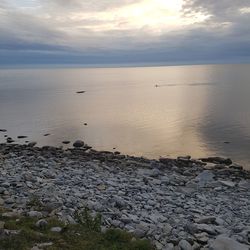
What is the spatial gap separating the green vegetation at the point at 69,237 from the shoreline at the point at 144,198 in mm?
816

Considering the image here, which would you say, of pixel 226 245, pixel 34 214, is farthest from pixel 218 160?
pixel 34 214

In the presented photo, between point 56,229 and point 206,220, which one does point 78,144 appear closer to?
point 206,220

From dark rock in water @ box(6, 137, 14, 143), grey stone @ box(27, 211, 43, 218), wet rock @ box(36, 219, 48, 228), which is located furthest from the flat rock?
dark rock in water @ box(6, 137, 14, 143)

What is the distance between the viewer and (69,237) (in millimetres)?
10258

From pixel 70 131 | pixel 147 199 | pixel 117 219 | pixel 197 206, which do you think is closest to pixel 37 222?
pixel 117 219

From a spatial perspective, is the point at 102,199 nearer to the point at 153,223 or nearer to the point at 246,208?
the point at 153,223

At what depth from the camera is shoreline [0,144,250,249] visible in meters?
12.6

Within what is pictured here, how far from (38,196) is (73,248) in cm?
521

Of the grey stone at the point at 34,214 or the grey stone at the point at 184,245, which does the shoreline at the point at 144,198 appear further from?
the grey stone at the point at 34,214

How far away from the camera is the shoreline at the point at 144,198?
12.6 meters

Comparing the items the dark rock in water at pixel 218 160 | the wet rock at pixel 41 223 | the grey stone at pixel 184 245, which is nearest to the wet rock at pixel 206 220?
the grey stone at pixel 184 245

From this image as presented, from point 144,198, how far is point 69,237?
666 centimetres

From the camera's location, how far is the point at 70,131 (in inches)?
1886

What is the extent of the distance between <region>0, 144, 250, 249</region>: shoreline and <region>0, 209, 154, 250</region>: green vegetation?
0.82 m
